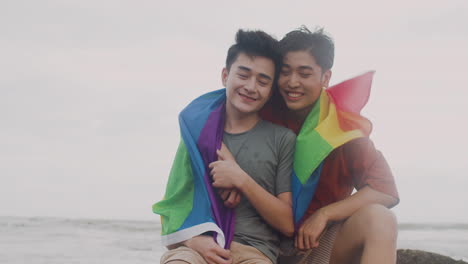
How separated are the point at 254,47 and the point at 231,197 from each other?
0.74 metres

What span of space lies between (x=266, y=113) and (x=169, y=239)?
81 centimetres

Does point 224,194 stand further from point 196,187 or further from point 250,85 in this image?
point 250,85

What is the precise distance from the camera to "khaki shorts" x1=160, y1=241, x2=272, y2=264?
2.37 meters

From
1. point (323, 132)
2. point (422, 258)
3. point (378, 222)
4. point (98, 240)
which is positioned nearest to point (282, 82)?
point (323, 132)

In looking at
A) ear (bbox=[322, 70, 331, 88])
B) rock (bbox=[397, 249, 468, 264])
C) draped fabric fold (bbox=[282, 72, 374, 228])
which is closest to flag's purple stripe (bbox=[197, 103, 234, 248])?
draped fabric fold (bbox=[282, 72, 374, 228])

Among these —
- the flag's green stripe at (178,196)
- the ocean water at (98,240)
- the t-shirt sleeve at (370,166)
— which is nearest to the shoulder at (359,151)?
the t-shirt sleeve at (370,166)

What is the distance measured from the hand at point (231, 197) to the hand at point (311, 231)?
1.14 ft

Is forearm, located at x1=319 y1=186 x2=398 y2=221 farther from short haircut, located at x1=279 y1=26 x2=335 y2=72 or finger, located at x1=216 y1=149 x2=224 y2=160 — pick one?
short haircut, located at x1=279 y1=26 x2=335 y2=72

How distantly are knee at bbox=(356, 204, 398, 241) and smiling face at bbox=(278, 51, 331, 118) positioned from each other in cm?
62

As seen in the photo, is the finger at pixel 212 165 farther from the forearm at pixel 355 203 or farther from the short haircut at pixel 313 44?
the short haircut at pixel 313 44

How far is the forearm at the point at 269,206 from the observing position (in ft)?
7.97

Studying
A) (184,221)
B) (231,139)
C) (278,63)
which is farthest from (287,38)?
(184,221)

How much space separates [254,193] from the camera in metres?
2.43

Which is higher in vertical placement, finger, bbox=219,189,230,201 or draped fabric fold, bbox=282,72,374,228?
draped fabric fold, bbox=282,72,374,228
